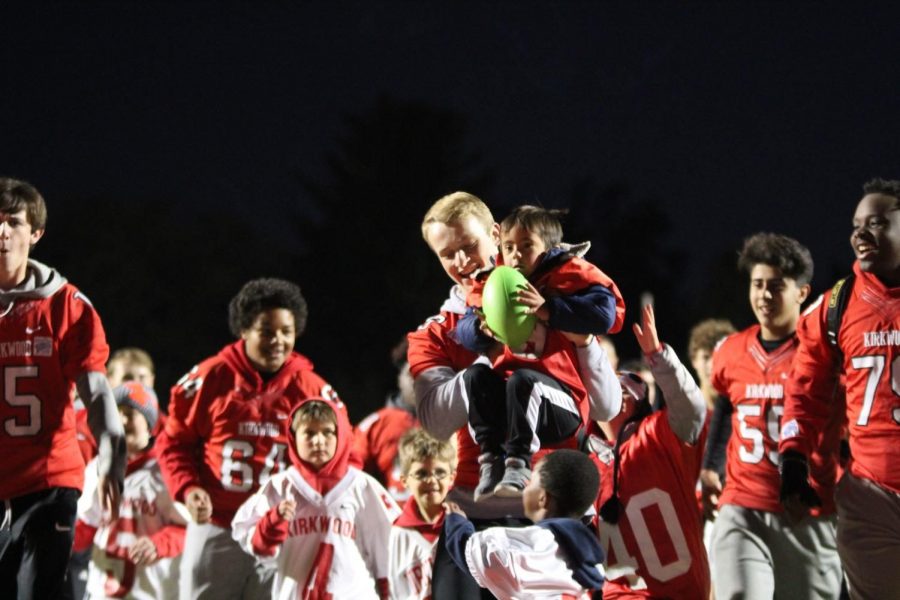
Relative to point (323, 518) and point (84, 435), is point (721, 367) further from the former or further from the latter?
point (84, 435)

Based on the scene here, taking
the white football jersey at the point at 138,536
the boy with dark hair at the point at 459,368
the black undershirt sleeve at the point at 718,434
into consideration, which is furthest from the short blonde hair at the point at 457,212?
the white football jersey at the point at 138,536

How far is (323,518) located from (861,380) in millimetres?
3192

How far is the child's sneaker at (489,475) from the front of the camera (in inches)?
163

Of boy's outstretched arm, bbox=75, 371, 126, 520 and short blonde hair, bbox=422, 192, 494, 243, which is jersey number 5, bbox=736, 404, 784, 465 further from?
boy's outstretched arm, bbox=75, 371, 126, 520

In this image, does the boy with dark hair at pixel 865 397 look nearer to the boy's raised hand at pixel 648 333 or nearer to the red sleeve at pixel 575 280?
the boy's raised hand at pixel 648 333

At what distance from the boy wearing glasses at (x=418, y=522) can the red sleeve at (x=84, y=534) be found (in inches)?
87.2

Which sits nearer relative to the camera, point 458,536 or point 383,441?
point 458,536

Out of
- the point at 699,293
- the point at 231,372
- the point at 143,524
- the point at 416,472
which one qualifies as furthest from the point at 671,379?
the point at 699,293

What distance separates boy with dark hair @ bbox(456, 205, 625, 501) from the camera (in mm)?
4117

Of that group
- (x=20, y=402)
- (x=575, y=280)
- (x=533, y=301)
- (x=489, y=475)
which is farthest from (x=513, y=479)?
(x=20, y=402)

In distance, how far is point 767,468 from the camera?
254 inches

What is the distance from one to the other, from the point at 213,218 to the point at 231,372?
71.5ft

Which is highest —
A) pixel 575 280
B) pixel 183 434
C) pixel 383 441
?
pixel 575 280

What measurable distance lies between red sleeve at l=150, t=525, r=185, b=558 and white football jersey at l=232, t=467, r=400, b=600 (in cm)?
154
